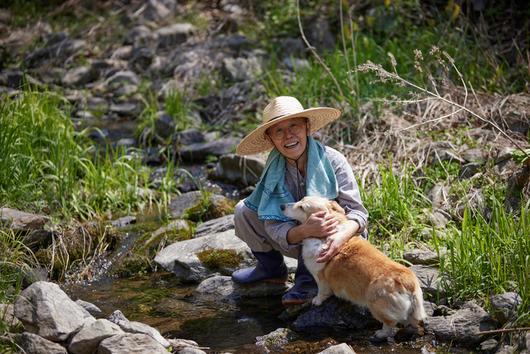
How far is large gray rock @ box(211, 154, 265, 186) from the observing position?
25.0 feet

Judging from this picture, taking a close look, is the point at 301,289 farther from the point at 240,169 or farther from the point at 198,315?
the point at 240,169

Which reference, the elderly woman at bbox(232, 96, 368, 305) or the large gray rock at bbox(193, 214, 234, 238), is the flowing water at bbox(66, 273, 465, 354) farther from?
the large gray rock at bbox(193, 214, 234, 238)

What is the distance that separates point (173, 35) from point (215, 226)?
6.06 m

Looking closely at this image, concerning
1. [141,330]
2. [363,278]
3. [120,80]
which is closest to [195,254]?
[141,330]

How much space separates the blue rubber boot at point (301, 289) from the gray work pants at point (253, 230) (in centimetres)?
12

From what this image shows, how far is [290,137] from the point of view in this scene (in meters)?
4.82

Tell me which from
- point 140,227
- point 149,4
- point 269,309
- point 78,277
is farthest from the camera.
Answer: point 149,4

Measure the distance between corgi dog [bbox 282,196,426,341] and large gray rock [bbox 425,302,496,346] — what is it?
111 millimetres

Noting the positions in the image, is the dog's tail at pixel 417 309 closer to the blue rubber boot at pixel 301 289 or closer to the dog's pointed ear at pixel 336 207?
the dog's pointed ear at pixel 336 207

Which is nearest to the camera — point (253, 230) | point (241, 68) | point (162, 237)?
point (253, 230)

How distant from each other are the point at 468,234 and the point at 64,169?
387 cm

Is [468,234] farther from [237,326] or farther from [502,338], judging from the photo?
[237,326]

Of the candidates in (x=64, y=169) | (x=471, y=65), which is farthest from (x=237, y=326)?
(x=471, y=65)

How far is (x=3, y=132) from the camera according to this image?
6746mm
